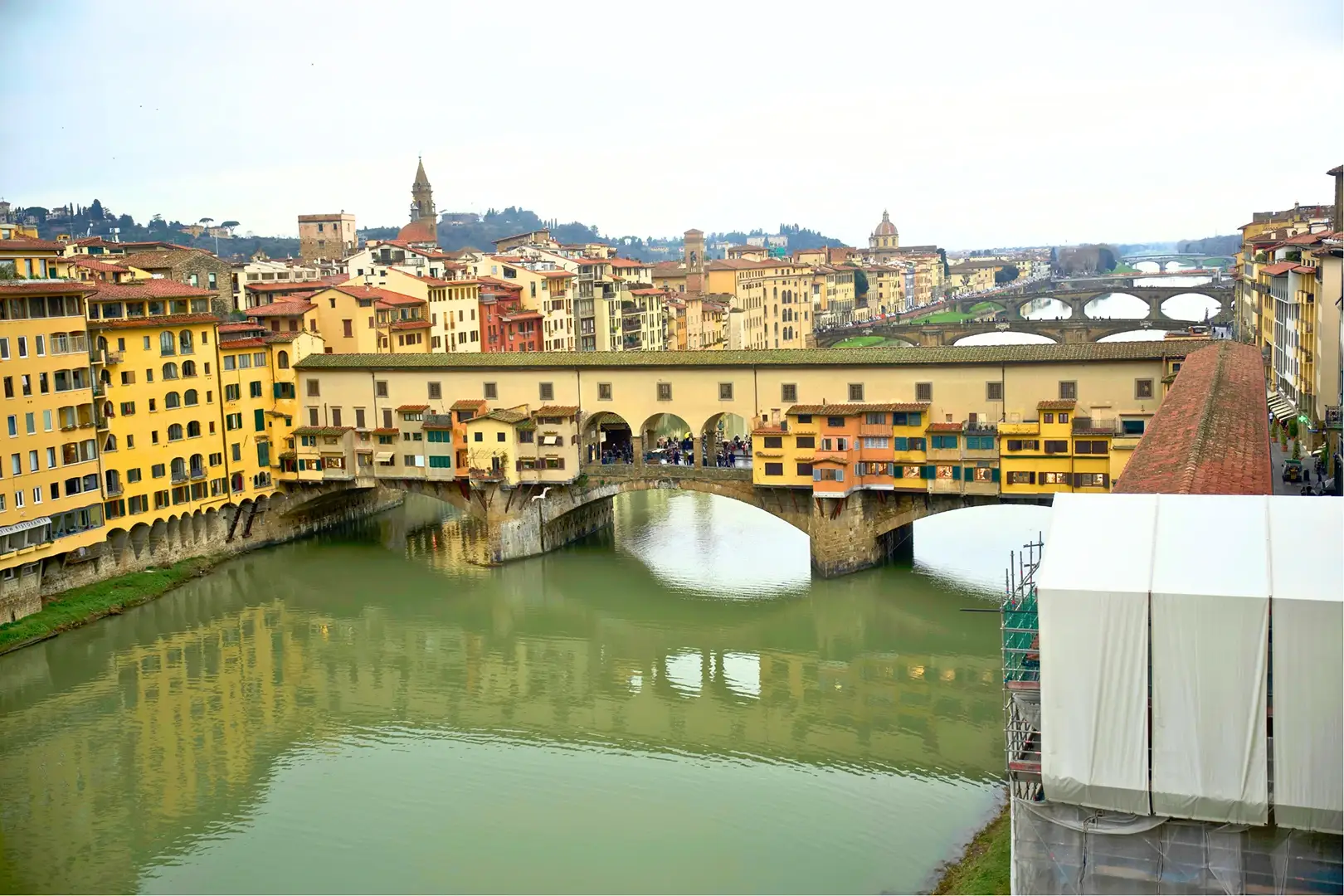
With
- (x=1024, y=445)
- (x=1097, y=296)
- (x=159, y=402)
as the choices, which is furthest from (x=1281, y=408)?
(x=1097, y=296)

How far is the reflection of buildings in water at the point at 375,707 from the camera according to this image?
15.3 m

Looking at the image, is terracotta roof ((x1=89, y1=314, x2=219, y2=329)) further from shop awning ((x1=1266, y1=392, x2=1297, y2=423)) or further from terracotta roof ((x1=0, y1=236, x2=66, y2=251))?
shop awning ((x1=1266, y1=392, x2=1297, y2=423))

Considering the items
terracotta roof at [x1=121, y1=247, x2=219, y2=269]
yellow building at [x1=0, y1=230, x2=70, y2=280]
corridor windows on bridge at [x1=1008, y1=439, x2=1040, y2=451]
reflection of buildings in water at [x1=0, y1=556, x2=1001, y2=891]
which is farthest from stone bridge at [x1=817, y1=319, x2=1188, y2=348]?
yellow building at [x1=0, y1=230, x2=70, y2=280]

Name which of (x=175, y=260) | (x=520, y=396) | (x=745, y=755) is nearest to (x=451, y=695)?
(x=745, y=755)

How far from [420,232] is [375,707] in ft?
176

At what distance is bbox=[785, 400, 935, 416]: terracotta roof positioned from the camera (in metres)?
23.5

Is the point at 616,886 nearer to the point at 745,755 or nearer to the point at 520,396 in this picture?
the point at 745,755

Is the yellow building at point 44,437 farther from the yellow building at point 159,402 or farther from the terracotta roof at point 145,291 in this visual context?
the terracotta roof at point 145,291

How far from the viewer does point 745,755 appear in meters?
16.4

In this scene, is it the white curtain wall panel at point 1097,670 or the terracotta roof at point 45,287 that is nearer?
the white curtain wall panel at point 1097,670

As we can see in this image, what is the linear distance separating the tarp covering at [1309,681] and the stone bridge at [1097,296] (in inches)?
1947

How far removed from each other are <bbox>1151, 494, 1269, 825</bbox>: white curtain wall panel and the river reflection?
4.54 meters

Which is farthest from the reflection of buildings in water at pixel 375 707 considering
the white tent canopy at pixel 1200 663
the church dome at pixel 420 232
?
the church dome at pixel 420 232

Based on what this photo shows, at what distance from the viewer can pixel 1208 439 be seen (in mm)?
13805
